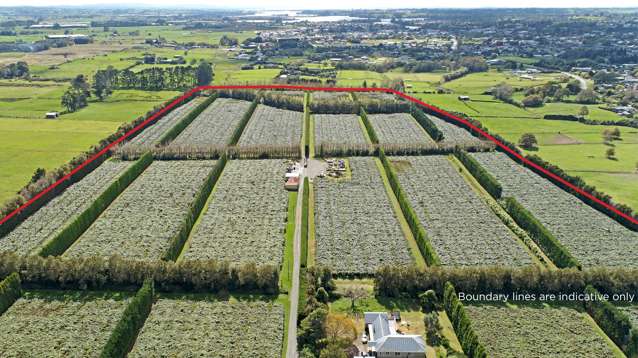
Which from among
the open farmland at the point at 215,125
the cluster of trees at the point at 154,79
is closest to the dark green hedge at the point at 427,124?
the open farmland at the point at 215,125

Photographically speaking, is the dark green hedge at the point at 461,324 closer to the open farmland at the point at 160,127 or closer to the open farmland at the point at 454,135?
the open farmland at the point at 454,135

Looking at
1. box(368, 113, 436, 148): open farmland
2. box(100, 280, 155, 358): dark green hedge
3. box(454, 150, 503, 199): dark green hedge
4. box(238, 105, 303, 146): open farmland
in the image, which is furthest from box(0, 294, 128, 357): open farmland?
box(368, 113, 436, 148): open farmland

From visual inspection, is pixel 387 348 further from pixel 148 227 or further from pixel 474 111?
pixel 474 111

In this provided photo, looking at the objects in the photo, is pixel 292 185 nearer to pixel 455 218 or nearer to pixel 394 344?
pixel 455 218

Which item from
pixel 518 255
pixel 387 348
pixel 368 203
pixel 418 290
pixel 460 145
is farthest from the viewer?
pixel 460 145

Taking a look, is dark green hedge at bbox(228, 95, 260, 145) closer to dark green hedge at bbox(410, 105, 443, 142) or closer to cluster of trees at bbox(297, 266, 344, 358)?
dark green hedge at bbox(410, 105, 443, 142)

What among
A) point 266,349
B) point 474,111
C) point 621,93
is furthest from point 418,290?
point 621,93
